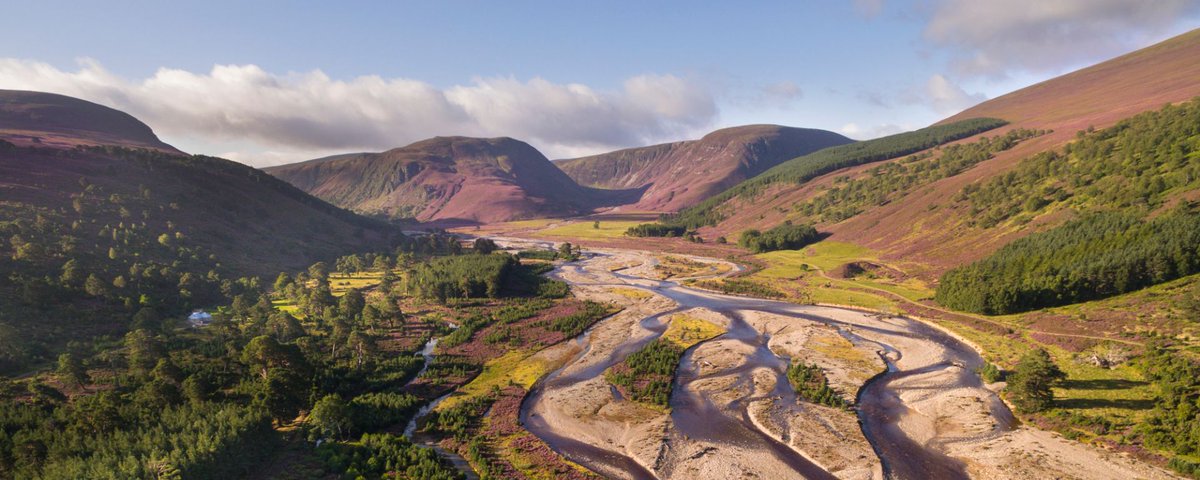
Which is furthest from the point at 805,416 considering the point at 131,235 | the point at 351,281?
the point at 131,235

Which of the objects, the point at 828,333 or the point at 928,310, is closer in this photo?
the point at 828,333

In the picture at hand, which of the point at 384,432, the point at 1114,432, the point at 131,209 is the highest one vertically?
the point at 131,209

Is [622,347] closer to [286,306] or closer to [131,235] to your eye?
[286,306]

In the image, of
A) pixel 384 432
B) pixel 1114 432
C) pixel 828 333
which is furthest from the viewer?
pixel 828 333

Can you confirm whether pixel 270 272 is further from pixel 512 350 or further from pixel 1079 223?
pixel 1079 223

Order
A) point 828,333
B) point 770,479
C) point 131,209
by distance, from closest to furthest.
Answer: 1. point 770,479
2. point 828,333
3. point 131,209

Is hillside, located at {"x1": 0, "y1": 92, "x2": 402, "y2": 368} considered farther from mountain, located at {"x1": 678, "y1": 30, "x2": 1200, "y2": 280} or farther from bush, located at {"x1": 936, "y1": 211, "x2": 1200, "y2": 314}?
mountain, located at {"x1": 678, "y1": 30, "x2": 1200, "y2": 280}

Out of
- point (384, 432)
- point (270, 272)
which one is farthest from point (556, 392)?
point (270, 272)

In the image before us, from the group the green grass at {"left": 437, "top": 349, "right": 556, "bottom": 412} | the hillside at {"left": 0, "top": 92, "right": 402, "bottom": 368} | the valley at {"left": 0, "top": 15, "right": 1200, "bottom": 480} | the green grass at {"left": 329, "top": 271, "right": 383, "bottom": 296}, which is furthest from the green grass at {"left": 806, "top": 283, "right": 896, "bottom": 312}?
the hillside at {"left": 0, "top": 92, "right": 402, "bottom": 368}
